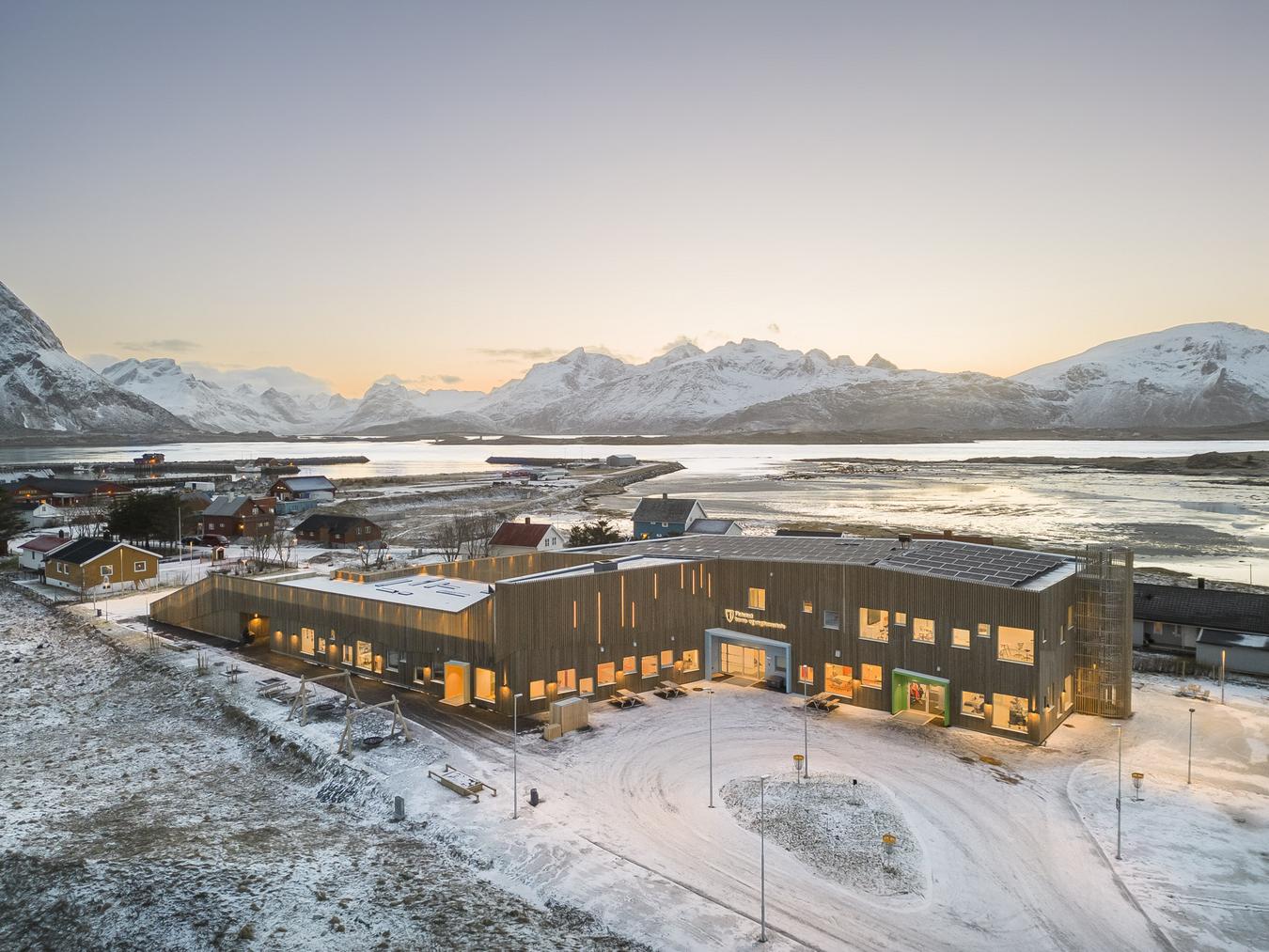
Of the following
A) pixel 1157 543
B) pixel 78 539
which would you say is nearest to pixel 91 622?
pixel 78 539

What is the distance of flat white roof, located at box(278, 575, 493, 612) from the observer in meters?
34.2

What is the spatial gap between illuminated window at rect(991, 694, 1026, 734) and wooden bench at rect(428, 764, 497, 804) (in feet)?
61.1

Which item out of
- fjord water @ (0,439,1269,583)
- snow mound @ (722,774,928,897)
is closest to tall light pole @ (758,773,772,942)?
snow mound @ (722,774,928,897)

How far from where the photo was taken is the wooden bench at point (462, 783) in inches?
909

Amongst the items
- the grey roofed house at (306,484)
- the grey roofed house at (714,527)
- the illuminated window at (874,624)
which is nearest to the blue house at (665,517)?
the grey roofed house at (714,527)

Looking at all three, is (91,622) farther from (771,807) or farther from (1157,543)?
(1157,543)

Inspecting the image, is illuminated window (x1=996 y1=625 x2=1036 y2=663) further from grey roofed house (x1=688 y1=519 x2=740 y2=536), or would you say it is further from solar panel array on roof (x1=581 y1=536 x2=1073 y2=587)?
grey roofed house (x1=688 y1=519 x2=740 y2=536)

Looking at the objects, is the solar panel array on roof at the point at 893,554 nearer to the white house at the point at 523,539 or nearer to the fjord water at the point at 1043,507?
the white house at the point at 523,539

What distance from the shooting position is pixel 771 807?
73.7 ft

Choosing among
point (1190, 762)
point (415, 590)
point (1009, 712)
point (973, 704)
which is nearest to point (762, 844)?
point (973, 704)

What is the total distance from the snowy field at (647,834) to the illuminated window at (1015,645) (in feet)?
10.6

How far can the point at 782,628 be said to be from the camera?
112 feet

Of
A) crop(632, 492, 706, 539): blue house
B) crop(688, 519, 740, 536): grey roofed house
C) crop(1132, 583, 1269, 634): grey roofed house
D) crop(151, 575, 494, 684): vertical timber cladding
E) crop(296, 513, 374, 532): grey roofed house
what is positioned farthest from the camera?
crop(296, 513, 374, 532): grey roofed house

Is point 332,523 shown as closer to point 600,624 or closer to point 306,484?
point 306,484
